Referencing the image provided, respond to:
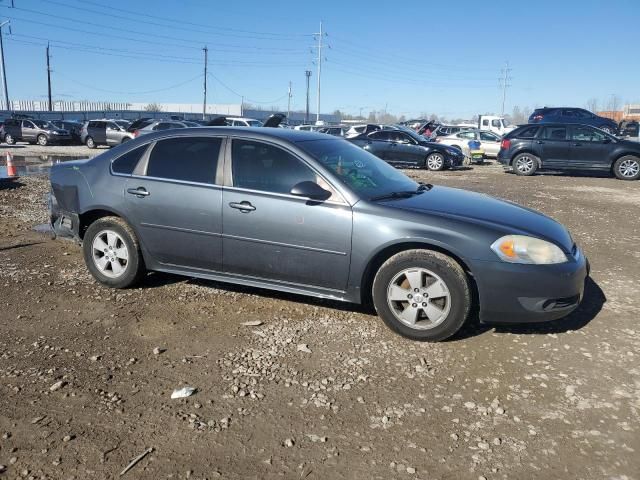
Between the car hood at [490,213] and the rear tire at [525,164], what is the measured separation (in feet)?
40.9

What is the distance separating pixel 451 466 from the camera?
8.52 ft

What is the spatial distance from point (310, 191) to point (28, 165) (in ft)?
55.1

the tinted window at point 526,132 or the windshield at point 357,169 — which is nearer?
the windshield at point 357,169

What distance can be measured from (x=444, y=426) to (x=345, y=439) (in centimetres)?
58

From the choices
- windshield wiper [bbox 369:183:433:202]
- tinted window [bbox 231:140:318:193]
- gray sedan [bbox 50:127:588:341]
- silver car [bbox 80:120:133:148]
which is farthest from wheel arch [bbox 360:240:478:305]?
silver car [bbox 80:120:133:148]

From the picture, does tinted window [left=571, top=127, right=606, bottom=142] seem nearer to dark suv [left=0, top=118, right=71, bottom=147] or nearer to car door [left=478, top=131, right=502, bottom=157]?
car door [left=478, top=131, right=502, bottom=157]

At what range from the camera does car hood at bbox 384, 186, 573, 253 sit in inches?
158

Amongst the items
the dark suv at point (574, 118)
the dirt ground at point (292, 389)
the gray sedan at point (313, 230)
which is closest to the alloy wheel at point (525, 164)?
the dark suv at point (574, 118)

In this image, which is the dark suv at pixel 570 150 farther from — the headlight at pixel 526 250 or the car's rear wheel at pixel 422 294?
the car's rear wheel at pixel 422 294

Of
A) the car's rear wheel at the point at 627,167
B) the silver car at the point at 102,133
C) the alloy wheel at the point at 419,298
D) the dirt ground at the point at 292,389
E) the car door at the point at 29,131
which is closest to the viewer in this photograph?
the dirt ground at the point at 292,389

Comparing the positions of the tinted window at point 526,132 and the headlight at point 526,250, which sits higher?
the tinted window at point 526,132

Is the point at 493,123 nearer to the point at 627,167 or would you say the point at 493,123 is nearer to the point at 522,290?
the point at 627,167

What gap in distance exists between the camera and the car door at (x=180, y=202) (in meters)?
4.50

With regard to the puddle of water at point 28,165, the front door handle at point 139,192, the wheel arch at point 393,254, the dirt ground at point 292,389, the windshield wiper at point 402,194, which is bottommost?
the dirt ground at point 292,389
